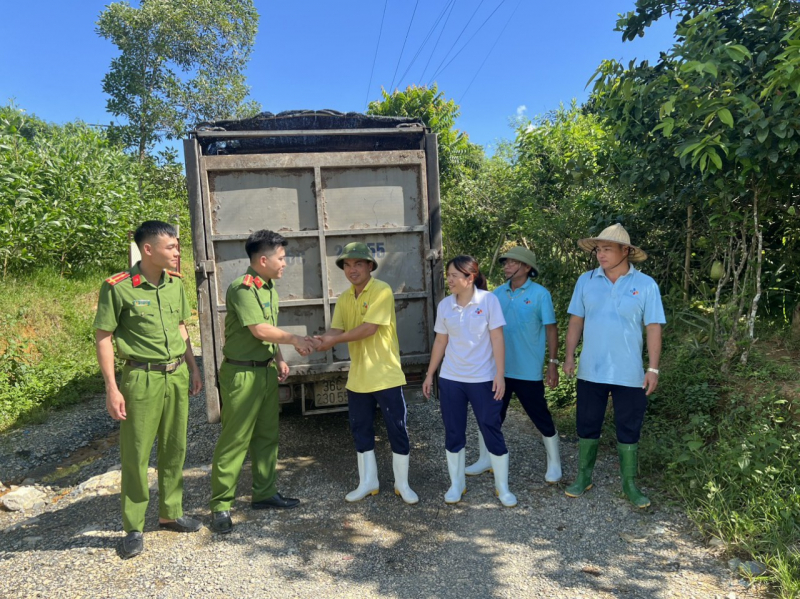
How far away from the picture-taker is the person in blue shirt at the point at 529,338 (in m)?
3.89

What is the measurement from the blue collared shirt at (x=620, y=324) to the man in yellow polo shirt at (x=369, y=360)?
4.22 ft

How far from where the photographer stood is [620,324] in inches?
140

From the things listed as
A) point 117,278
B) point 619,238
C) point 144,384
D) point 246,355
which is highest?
point 619,238

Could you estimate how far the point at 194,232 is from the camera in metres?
4.05

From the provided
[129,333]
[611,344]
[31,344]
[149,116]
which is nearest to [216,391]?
[129,333]

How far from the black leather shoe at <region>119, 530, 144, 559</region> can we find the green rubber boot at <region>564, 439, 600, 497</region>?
270 cm

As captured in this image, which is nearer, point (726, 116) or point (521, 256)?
point (726, 116)

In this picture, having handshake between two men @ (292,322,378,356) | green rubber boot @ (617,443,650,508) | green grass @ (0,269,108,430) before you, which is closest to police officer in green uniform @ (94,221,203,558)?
handshake between two men @ (292,322,378,356)

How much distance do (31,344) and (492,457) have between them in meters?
6.46

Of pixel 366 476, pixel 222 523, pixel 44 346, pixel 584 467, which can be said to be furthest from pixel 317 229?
pixel 44 346

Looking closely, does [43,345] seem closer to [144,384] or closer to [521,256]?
[144,384]

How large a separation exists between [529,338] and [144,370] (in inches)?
97.5

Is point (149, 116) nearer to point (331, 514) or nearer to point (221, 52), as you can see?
point (221, 52)

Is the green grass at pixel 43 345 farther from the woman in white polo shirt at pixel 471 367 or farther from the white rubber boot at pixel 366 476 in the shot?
the woman in white polo shirt at pixel 471 367
